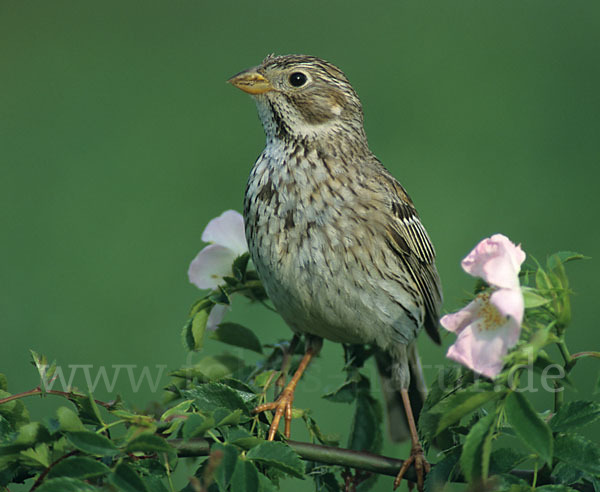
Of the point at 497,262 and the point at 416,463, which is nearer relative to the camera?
the point at 497,262

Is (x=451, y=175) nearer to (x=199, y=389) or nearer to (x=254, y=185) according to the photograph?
(x=254, y=185)

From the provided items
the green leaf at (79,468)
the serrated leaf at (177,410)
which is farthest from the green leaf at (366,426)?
the green leaf at (79,468)

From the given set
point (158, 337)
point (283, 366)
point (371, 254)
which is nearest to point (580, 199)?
point (158, 337)

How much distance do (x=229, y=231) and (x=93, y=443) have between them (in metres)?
1.33

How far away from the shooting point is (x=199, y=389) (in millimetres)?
2143

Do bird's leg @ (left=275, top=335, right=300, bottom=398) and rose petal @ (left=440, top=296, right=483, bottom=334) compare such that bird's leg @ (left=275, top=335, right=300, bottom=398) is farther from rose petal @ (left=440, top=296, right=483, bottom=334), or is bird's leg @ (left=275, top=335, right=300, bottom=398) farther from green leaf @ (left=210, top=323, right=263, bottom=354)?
rose petal @ (left=440, top=296, right=483, bottom=334)

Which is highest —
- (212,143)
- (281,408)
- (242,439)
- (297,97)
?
(297,97)

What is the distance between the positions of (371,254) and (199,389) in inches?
47.8

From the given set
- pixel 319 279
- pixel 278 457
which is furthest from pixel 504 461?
pixel 319 279

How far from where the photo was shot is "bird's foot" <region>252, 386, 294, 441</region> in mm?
2397

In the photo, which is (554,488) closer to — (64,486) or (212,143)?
(64,486)

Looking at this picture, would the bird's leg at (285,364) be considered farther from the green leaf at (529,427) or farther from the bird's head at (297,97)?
the green leaf at (529,427)

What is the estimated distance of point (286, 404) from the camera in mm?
2742

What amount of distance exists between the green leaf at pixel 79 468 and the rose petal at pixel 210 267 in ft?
3.51
